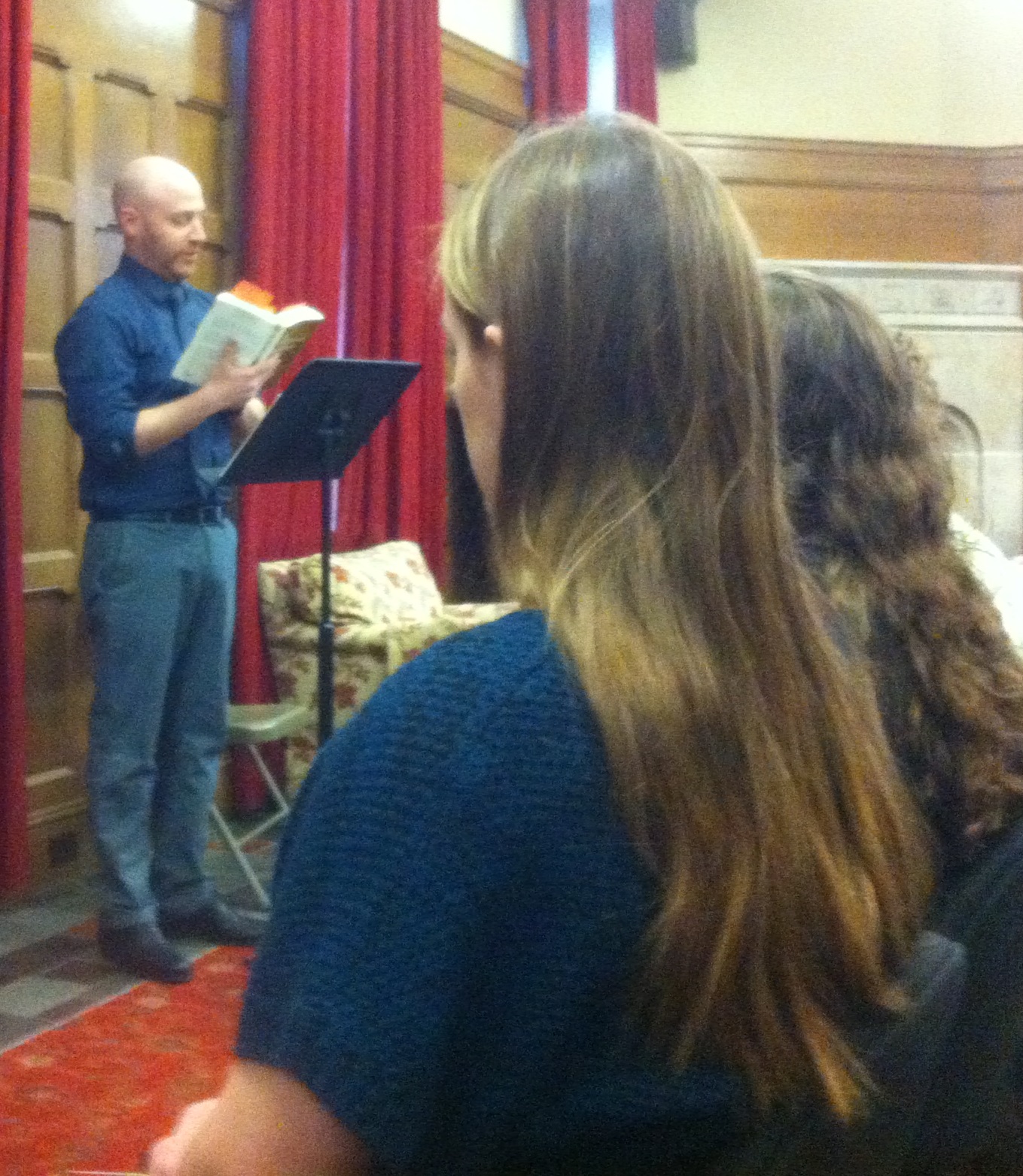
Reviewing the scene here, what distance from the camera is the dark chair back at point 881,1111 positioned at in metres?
0.78

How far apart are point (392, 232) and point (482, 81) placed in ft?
3.82

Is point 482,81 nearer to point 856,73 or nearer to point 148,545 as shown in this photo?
point 856,73

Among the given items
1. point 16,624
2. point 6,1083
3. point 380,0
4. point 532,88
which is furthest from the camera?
point 532,88

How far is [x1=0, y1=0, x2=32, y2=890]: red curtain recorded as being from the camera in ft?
11.0

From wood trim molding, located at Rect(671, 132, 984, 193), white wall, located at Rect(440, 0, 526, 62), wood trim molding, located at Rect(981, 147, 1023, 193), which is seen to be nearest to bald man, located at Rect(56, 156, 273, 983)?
white wall, located at Rect(440, 0, 526, 62)

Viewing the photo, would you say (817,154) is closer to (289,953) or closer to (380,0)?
(380,0)

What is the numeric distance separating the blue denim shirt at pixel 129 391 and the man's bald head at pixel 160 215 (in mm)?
36

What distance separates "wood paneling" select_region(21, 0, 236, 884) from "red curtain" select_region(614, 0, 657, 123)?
11.6 feet

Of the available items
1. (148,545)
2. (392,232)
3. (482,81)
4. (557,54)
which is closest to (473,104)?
(482,81)

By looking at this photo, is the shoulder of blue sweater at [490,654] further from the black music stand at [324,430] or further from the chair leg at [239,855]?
the chair leg at [239,855]

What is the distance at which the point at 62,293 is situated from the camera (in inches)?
147

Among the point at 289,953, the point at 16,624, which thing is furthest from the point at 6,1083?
the point at 289,953

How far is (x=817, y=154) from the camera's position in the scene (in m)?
7.79

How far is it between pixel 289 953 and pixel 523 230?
0.43m
